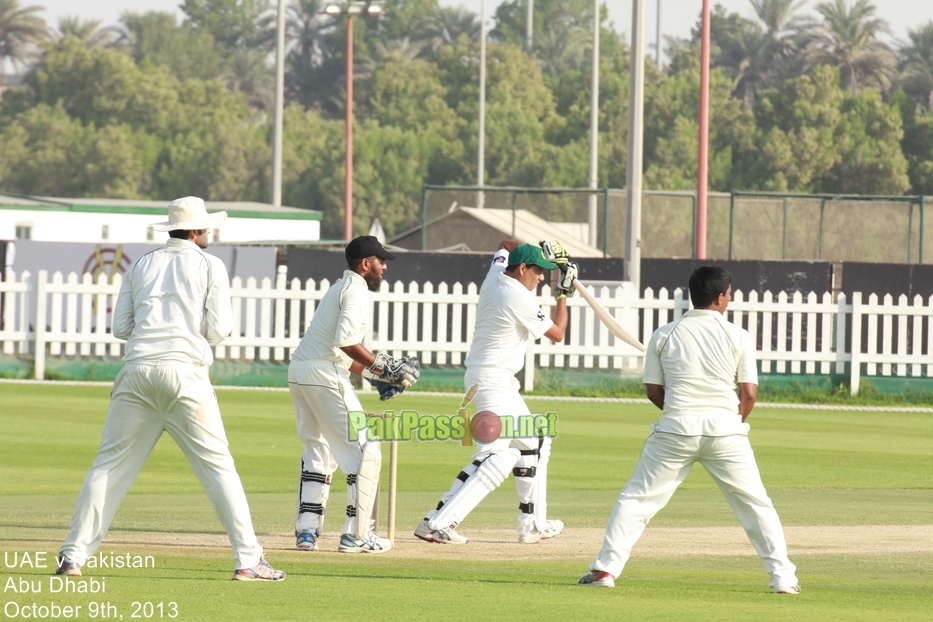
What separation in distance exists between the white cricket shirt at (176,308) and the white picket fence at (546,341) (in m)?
12.3

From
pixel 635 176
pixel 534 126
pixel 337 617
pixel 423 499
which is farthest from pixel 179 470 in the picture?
pixel 534 126

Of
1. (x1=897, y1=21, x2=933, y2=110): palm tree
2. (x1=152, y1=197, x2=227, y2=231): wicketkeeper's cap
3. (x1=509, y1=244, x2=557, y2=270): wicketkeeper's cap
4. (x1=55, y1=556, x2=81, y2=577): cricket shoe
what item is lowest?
(x1=55, y1=556, x2=81, y2=577): cricket shoe

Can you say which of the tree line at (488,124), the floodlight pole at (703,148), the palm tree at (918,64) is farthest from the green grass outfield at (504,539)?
the palm tree at (918,64)

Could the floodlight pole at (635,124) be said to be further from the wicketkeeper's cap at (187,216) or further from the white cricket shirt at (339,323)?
the wicketkeeper's cap at (187,216)

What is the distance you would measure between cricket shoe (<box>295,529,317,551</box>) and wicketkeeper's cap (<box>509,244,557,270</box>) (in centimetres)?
207

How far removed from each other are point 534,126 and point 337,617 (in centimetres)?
7163

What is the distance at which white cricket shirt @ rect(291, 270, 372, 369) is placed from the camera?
8.57 meters

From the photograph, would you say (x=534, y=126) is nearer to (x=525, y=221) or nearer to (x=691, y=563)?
(x=525, y=221)

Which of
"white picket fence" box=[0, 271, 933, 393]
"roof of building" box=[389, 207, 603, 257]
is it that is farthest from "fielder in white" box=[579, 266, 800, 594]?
"roof of building" box=[389, 207, 603, 257]

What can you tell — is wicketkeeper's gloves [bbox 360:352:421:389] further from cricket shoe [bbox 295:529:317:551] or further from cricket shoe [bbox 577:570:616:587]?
cricket shoe [bbox 577:570:616:587]

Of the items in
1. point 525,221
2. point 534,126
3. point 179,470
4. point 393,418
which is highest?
point 534,126

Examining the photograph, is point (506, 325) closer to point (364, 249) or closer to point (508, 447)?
point (508, 447)

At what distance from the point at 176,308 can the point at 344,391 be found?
5.48ft

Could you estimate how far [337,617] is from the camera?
256 inches
